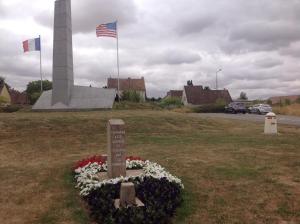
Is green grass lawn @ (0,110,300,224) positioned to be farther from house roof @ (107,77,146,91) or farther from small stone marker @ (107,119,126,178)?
house roof @ (107,77,146,91)

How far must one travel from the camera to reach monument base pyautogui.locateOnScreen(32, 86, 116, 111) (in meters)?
32.6

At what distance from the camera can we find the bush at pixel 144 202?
290 inches

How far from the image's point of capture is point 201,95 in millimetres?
89875

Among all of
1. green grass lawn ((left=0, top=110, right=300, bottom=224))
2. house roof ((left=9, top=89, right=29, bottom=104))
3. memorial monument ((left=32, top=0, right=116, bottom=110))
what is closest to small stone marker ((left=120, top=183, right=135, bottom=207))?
green grass lawn ((left=0, top=110, right=300, bottom=224))

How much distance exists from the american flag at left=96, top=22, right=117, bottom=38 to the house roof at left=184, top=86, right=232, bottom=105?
2012 inches

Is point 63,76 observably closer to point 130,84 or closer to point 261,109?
point 261,109

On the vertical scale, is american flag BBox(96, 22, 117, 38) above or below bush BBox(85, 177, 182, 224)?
above

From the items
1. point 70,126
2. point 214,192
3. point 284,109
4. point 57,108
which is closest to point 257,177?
point 214,192

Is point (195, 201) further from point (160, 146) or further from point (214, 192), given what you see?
point (160, 146)

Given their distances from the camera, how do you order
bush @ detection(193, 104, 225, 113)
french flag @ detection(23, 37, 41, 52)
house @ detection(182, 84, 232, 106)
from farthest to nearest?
house @ detection(182, 84, 232, 106), bush @ detection(193, 104, 225, 113), french flag @ detection(23, 37, 41, 52)

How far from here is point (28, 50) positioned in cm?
4584

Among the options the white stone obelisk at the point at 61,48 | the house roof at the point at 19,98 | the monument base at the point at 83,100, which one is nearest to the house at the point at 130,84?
the house roof at the point at 19,98

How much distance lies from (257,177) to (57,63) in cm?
2427

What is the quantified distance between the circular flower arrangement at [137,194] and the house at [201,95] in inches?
3074
